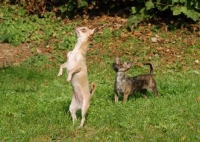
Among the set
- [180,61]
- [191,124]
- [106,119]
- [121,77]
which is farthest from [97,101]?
[180,61]

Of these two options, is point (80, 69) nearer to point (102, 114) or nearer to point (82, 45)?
point (82, 45)

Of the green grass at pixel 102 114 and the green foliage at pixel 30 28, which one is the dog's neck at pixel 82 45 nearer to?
the green grass at pixel 102 114

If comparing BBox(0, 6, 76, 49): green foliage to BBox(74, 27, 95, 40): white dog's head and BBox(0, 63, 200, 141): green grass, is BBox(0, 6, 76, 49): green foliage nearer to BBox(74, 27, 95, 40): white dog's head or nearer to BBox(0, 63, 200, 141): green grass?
BBox(0, 63, 200, 141): green grass

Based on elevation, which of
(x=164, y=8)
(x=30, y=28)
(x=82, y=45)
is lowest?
(x=30, y=28)

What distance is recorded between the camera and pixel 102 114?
8352 millimetres

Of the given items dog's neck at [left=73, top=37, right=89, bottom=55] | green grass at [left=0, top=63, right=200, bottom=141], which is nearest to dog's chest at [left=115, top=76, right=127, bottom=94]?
green grass at [left=0, top=63, right=200, bottom=141]

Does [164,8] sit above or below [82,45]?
below

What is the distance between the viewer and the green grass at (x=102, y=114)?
24.6ft

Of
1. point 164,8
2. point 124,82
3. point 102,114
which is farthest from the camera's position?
point 164,8

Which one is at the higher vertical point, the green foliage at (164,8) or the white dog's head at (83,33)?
the white dog's head at (83,33)

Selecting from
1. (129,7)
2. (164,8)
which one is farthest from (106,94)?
(129,7)

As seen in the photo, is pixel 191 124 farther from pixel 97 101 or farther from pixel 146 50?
pixel 146 50

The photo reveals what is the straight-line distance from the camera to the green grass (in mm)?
7508

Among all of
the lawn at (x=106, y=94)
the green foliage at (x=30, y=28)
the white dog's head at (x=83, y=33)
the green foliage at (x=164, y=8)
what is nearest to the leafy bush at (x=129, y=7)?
the green foliage at (x=164, y=8)
